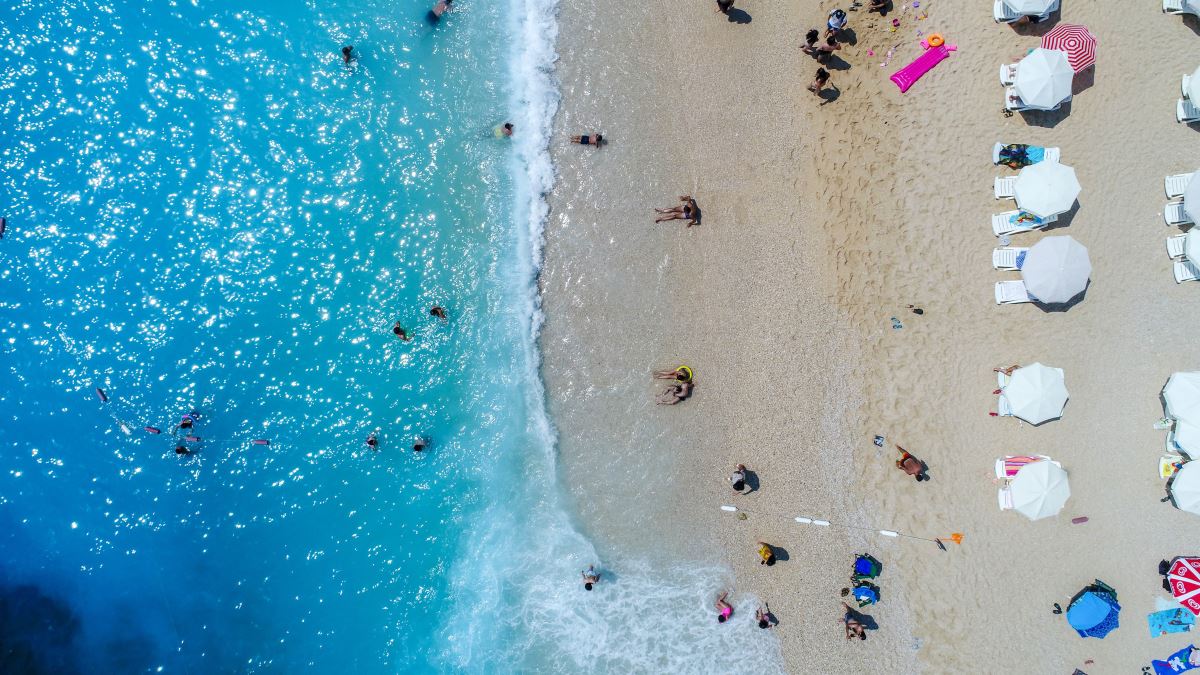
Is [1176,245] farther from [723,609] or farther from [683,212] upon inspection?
[723,609]

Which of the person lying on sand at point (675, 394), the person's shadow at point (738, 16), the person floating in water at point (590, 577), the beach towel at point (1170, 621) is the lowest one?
the beach towel at point (1170, 621)

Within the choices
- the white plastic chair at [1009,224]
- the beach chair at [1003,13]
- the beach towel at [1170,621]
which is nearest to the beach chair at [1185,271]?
the white plastic chair at [1009,224]

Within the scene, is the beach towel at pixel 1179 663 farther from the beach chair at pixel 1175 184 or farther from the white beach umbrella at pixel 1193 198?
the beach chair at pixel 1175 184

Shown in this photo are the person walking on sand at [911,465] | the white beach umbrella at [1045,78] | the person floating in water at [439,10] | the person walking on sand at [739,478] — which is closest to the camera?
the white beach umbrella at [1045,78]

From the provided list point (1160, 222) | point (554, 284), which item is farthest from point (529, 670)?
point (1160, 222)

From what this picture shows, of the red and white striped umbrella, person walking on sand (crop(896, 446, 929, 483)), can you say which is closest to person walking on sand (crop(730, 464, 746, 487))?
person walking on sand (crop(896, 446, 929, 483))

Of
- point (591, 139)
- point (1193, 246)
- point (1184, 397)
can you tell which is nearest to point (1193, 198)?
point (1193, 246)

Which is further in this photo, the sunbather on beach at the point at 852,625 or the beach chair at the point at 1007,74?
the sunbather on beach at the point at 852,625
